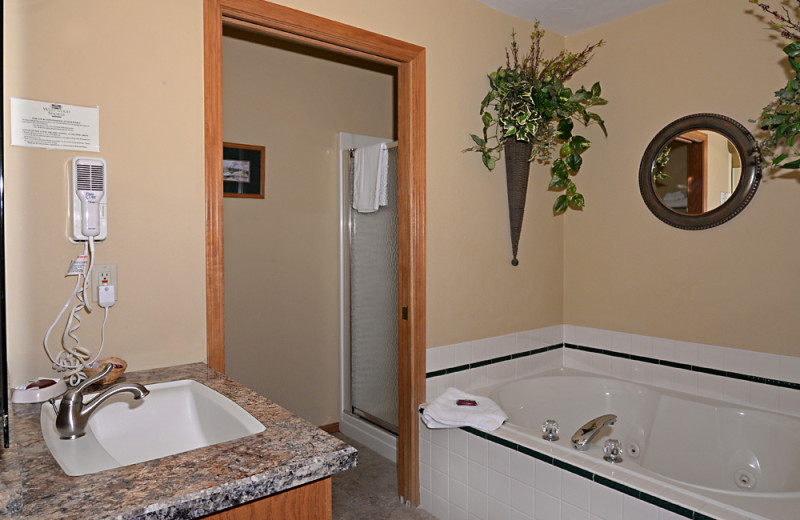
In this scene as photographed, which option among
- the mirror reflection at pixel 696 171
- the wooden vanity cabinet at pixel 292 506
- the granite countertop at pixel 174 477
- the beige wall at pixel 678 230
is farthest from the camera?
the mirror reflection at pixel 696 171

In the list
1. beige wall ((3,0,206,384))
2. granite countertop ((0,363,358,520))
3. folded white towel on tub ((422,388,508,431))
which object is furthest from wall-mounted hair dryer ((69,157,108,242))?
folded white towel on tub ((422,388,508,431))

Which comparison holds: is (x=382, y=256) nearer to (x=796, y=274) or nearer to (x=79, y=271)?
(x=79, y=271)

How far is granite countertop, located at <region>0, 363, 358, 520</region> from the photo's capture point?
87cm

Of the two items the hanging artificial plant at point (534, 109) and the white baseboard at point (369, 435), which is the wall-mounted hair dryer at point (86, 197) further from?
the white baseboard at point (369, 435)

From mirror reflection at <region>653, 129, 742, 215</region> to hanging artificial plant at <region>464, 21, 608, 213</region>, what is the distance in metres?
0.40

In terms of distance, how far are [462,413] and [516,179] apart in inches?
50.1

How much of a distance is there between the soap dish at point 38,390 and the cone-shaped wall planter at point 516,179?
2.21 metres

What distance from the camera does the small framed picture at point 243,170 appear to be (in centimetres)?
322

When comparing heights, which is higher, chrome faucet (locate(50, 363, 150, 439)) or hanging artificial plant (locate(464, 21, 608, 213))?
hanging artificial plant (locate(464, 21, 608, 213))

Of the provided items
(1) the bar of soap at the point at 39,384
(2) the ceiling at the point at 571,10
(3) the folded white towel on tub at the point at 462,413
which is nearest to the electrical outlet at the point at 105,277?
(1) the bar of soap at the point at 39,384

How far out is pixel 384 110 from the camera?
155 inches

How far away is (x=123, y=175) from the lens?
173 cm

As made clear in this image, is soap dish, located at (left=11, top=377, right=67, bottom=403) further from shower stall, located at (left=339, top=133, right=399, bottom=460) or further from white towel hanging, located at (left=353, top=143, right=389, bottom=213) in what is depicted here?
white towel hanging, located at (left=353, top=143, right=389, bottom=213)

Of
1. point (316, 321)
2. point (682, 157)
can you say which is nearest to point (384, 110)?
point (316, 321)
